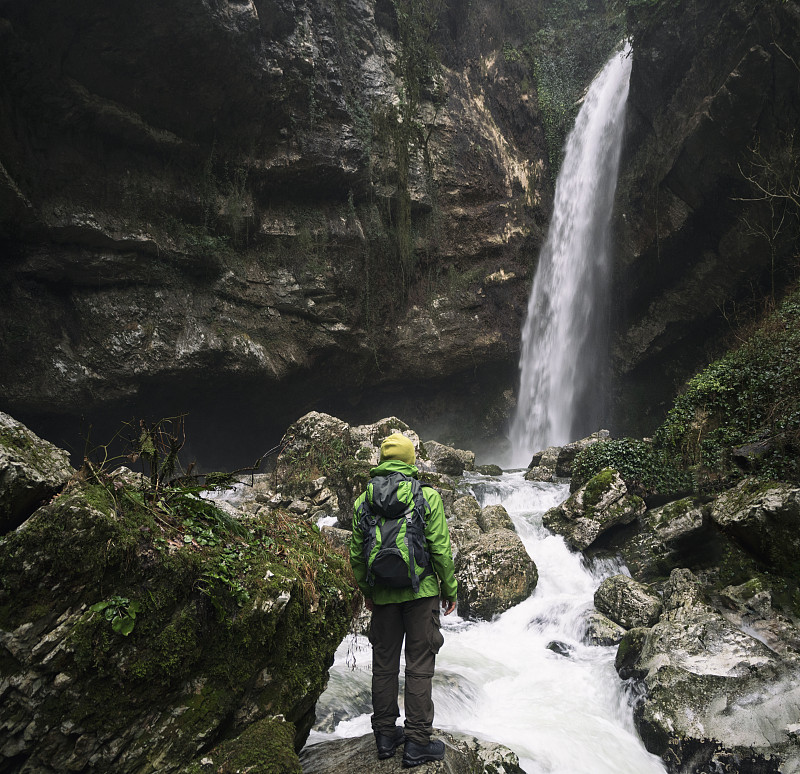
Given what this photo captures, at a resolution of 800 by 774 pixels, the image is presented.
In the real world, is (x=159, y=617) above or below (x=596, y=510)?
below

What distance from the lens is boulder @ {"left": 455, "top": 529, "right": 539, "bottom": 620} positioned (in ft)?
21.6

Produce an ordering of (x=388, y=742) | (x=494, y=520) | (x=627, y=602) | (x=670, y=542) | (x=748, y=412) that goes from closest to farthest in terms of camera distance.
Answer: (x=388, y=742), (x=627, y=602), (x=670, y=542), (x=748, y=412), (x=494, y=520)

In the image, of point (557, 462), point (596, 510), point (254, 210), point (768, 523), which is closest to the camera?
point (768, 523)

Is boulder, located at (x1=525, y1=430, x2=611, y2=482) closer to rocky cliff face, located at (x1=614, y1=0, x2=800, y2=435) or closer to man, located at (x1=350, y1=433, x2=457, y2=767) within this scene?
rocky cliff face, located at (x1=614, y1=0, x2=800, y2=435)

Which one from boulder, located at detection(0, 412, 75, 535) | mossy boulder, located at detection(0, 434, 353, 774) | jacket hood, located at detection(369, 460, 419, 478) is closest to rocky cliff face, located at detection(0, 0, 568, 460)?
boulder, located at detection(0, 412, 75, 535)

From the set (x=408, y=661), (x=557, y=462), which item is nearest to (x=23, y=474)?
(x=408, y=661)

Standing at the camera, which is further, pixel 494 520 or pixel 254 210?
pixel 254 210

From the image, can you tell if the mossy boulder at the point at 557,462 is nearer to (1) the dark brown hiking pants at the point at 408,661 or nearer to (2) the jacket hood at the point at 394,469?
(2) the jacket hood at the point at 394,469

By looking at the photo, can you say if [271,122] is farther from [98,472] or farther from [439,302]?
[98,472]

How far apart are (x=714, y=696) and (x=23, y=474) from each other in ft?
16.0

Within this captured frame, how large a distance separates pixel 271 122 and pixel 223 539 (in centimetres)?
1400

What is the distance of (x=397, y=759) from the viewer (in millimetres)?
2779

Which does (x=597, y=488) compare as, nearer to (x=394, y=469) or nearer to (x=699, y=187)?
(x=394, y=469)

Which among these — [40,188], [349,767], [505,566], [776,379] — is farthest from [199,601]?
[40,188]
